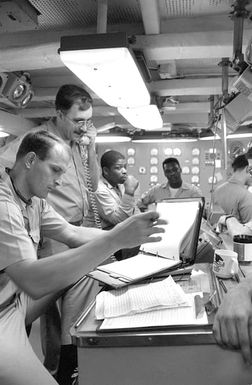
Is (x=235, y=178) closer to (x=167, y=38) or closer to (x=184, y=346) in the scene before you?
(x=167, y=38)

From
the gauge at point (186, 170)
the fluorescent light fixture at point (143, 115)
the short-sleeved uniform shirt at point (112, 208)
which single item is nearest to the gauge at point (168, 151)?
the gauge at point (186, 170)

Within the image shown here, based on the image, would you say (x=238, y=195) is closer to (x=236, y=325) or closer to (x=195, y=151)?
(x=236, y=325)

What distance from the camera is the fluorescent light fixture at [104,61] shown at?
5.64 ft

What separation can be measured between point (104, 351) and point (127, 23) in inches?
90.7

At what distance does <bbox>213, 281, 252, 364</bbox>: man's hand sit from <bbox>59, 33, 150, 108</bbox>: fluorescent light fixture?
134cm

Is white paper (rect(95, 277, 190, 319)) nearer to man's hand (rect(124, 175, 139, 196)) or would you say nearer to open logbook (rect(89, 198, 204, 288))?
open logbook (rect(89, 198, 204, 288))

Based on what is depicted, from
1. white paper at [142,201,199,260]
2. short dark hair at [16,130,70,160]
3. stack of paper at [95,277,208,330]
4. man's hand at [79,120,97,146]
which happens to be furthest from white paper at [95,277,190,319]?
man's hand at [79,120,97,146]

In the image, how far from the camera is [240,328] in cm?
91

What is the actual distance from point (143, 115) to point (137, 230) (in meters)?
2.31

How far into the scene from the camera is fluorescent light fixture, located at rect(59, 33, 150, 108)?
67.7 inches

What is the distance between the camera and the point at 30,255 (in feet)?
4.60

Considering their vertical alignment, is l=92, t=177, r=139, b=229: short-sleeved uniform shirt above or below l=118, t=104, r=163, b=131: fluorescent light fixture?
below

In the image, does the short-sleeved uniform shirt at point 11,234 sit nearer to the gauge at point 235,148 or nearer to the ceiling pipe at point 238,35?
the ceiling pipe at point 238,35

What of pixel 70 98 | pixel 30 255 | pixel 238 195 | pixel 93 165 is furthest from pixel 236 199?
pixel 30 255
